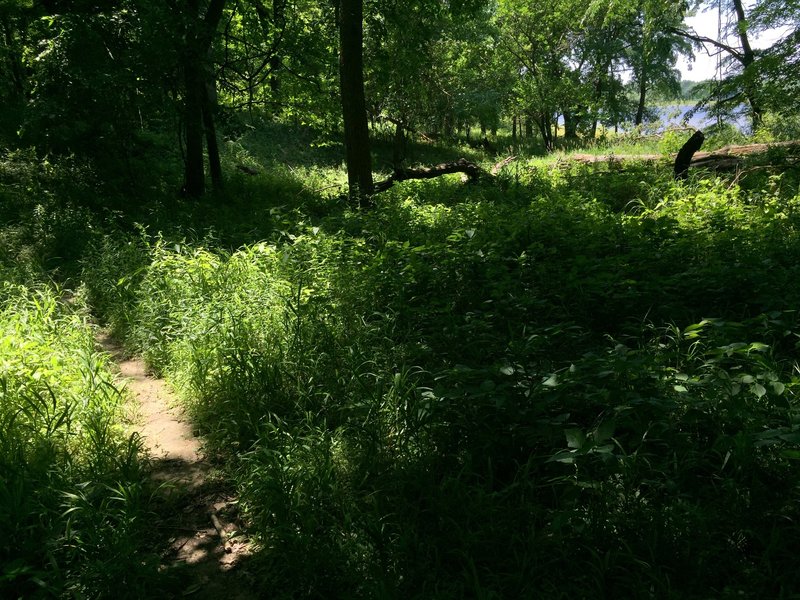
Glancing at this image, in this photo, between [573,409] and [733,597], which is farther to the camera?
[573,409]

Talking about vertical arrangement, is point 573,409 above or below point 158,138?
below

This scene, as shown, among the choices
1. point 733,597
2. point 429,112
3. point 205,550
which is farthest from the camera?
point 429,112

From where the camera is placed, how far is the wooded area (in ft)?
7.62

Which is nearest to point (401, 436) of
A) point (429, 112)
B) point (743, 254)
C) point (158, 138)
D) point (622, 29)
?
point (743, 254)

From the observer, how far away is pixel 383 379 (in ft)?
12.0

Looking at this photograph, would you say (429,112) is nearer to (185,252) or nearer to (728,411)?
(185,252)

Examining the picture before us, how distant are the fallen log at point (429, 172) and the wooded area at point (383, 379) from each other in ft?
4.07

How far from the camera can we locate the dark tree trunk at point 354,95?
8.27m

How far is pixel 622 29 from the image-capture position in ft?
91.4

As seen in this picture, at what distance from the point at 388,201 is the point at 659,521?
286 inches

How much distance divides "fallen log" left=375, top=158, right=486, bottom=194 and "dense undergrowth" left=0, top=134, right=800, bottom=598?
12.6 feet

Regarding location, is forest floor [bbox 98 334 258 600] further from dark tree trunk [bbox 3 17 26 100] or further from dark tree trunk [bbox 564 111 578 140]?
dark tree trunk [bbox 564 111 578 140]

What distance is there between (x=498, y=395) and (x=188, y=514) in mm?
1922

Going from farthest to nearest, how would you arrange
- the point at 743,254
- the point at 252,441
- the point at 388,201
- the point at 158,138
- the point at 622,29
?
the point at 622,29 → the point at 158,138 → the point at 388,201 → the point at 743,254 → the point at 252,441
